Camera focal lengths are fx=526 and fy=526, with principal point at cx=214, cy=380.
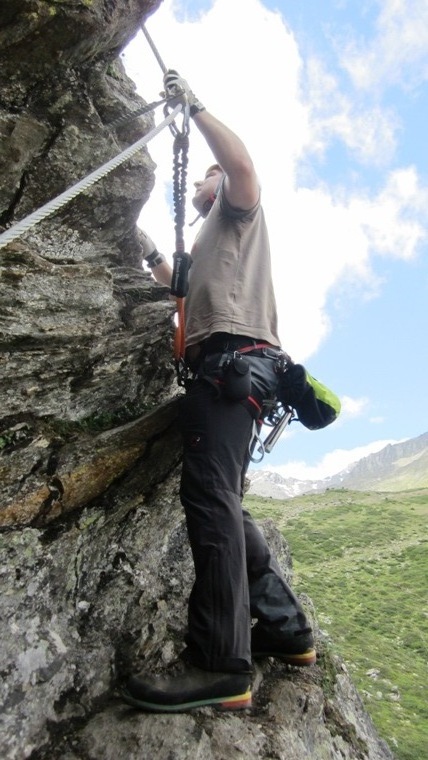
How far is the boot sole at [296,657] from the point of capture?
6.22 metres

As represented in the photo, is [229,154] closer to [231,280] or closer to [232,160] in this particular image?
[232,160]

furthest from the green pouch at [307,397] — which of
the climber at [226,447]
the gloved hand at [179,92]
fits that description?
the gloved hand at [179,92]

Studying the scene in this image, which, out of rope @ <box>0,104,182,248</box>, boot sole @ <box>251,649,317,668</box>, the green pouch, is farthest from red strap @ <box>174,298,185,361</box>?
boot sole @ <box>251,649,317,668</box>

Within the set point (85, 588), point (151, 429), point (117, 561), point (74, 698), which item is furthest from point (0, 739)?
point (151, 429)

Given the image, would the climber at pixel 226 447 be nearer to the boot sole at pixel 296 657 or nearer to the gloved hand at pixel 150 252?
the boot sole at pixel 296 657

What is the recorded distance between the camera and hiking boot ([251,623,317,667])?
243 inches

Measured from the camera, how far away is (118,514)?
22.0 feet

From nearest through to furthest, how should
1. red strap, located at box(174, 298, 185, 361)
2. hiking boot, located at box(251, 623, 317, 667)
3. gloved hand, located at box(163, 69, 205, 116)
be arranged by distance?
1. hiking boot, located at box(251, 623, 317, 667)
2. gloved hand, located at box(163, 69, 205, 116)
3. red strap, located at box(174, 298, 185, 361)

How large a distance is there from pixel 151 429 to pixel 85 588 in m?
A: 2.16

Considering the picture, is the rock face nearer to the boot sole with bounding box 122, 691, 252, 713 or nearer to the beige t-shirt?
the boot sole with bounding box 122, 691, 252, 713

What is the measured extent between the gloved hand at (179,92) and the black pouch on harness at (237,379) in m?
3.20

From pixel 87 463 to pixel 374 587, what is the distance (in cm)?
4776

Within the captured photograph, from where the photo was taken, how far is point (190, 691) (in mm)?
4742

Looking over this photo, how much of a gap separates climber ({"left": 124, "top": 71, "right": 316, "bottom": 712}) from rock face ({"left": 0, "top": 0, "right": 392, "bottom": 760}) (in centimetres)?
39
